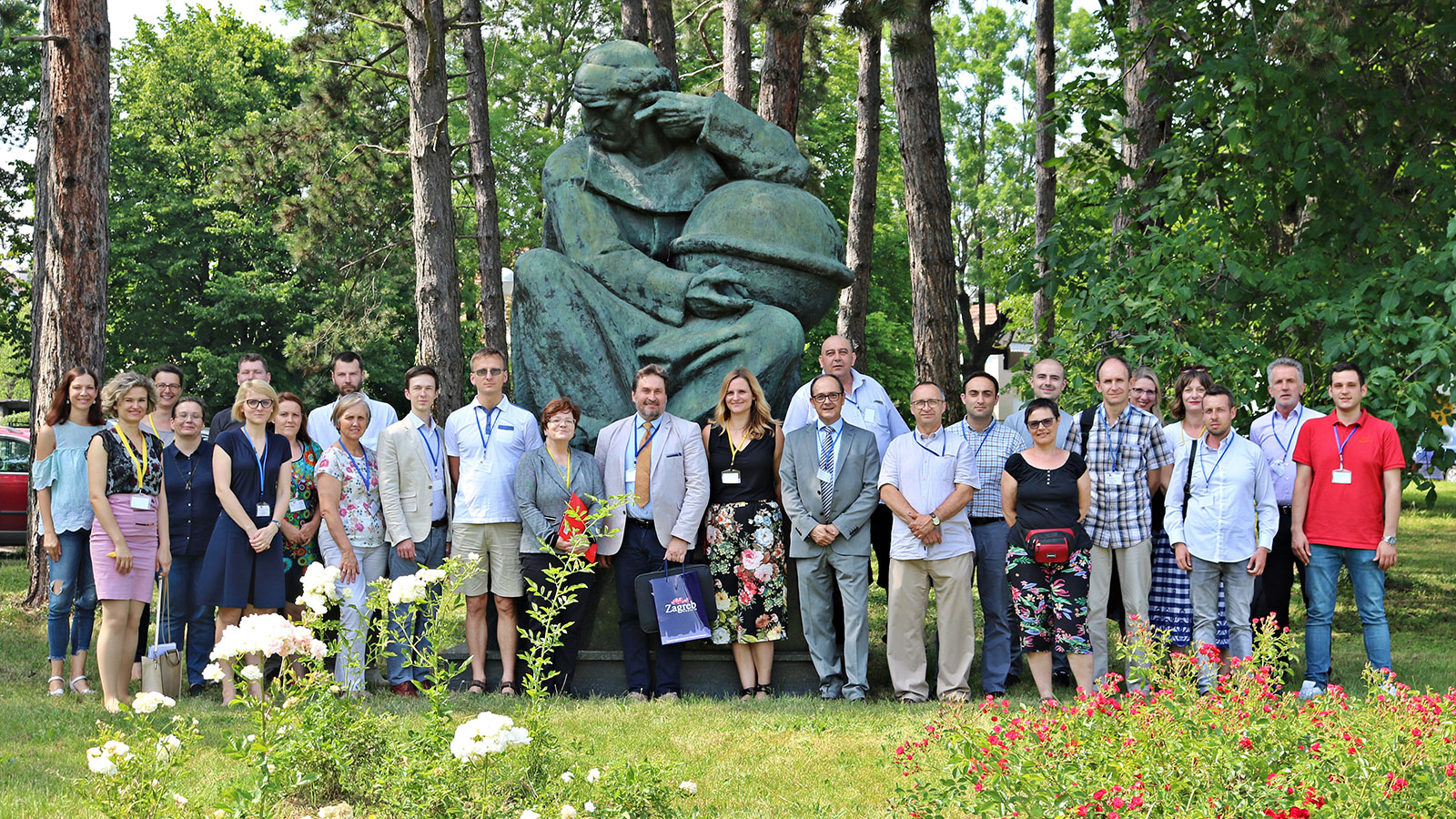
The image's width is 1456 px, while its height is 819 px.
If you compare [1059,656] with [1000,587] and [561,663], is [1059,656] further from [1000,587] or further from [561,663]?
[561,663]

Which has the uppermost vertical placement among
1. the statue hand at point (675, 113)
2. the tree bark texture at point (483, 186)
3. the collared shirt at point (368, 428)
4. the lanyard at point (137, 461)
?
the tree bark texture at point (483, 186)

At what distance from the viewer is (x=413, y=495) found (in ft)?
→ 21.0

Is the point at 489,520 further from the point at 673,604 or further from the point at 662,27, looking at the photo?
the point at 662,27

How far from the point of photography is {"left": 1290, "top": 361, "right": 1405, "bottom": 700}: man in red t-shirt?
19.9 feet

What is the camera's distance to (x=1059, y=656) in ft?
22.3

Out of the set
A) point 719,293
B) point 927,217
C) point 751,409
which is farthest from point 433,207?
point 751,409

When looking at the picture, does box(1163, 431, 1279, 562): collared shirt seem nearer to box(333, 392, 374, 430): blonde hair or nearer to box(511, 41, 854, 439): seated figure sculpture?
box(511, 41, 854, 439): seated figure sculpture

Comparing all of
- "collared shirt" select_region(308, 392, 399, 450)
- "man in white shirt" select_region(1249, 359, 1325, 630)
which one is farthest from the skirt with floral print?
"man in white shirt" select_region(1249, 359, 1325, 630)

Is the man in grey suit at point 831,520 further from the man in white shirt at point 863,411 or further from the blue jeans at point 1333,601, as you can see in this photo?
the blue jeans at point 1333,601

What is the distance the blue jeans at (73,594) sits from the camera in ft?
20.6

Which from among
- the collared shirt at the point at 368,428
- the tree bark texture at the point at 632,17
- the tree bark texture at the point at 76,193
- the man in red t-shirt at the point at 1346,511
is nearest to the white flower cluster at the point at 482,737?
the collared shirt at the point at 368,428

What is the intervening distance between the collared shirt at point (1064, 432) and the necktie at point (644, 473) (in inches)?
71.5

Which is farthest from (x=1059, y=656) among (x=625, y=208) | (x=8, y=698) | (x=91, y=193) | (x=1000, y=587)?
(x=91, y=193)

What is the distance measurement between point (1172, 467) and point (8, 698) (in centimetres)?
583
